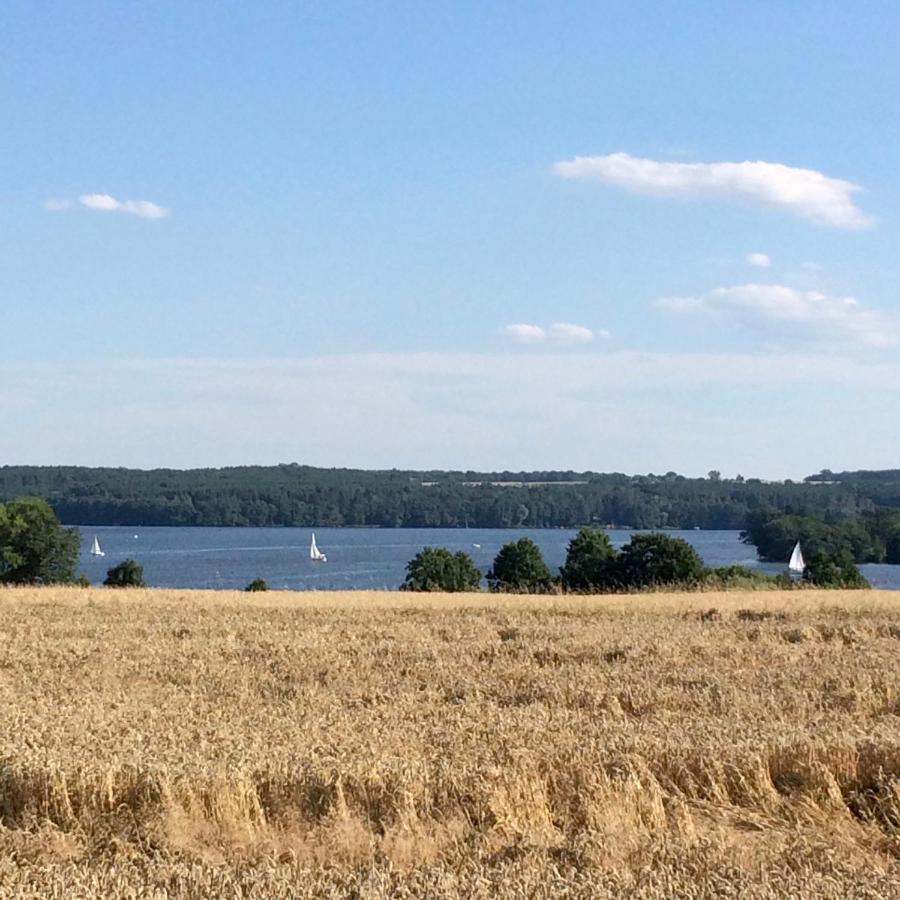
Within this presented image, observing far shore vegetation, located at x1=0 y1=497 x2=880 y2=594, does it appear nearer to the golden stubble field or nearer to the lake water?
the lake water

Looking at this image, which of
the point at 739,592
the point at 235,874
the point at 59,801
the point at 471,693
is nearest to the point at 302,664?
the point at 471,693

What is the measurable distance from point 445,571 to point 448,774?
60.4m

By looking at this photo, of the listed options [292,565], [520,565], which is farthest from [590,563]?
[292,565]

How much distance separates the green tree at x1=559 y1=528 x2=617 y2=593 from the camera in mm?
67750

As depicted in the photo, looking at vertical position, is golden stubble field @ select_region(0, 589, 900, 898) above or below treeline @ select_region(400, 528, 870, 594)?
above

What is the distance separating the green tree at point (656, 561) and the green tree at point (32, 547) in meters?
36.6

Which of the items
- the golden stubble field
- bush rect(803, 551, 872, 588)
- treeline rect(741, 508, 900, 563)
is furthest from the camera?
treeline rect(741, 508, 900, 563)

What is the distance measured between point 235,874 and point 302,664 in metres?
12.7

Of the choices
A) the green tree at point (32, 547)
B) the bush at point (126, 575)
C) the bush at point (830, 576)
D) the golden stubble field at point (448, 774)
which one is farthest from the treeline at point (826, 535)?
the golden stubble field at point (448, 774)

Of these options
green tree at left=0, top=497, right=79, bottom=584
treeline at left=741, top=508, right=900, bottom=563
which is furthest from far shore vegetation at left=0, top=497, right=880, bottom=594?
treeline at left=741, top=508, right=900, bottom=563

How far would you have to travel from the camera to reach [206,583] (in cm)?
10362

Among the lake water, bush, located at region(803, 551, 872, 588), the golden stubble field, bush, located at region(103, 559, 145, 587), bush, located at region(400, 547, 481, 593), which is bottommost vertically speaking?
the lake water

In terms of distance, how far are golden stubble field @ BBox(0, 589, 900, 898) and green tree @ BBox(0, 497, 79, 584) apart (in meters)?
63.6

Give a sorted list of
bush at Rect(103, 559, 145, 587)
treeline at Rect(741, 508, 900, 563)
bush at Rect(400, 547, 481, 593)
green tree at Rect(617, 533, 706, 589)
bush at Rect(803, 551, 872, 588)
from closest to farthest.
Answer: bush at Rect(803, 551, 872, 588), green tree at Rect(617, 533, 706, 589), bush at Rect(400, 547, 481, 593), bush at Rect(103, 559, 145, 587), treeline at Rect(741, 508, 900, 563)
